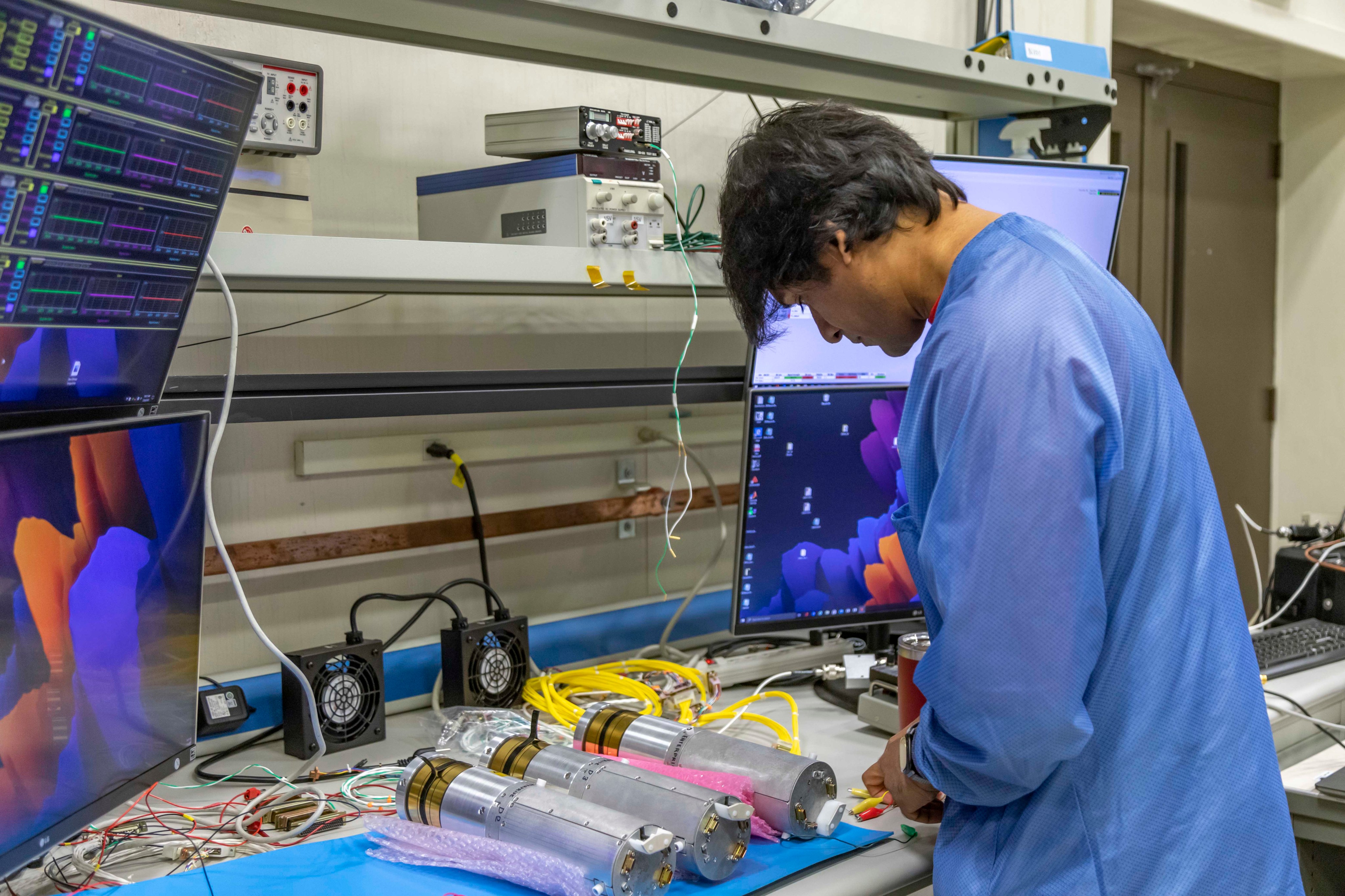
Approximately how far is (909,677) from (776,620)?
0.37 metres

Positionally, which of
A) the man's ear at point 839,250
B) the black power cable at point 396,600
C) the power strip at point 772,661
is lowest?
the power strip at point 772,661

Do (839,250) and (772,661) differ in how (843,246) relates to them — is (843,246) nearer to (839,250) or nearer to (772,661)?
(839,250)

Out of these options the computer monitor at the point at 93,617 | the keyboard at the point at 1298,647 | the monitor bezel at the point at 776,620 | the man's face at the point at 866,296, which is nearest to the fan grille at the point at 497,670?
the monitor bezel at the point at 776,620

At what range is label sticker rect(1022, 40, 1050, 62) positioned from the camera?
1918 mm

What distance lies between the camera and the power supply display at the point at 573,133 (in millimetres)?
1465

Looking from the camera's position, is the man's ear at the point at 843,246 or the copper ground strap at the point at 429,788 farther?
the copper ground strap at the point at 429,788

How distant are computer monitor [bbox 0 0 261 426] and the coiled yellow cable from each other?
73cm

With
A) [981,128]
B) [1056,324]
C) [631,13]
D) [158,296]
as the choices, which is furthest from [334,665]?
[981,128]

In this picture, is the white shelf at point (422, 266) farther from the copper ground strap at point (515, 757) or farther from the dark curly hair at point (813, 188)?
the copper ground strap at point (515, 757)

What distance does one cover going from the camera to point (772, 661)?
181 centimetres

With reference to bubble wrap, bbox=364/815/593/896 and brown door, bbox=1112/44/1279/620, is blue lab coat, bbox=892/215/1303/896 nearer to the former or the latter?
bubble wrap, bbox=364/815/593/896

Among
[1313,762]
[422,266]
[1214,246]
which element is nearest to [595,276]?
[422,266]

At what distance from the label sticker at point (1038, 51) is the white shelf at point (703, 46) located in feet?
0.14

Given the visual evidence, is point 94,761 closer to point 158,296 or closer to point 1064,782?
point 158,296
